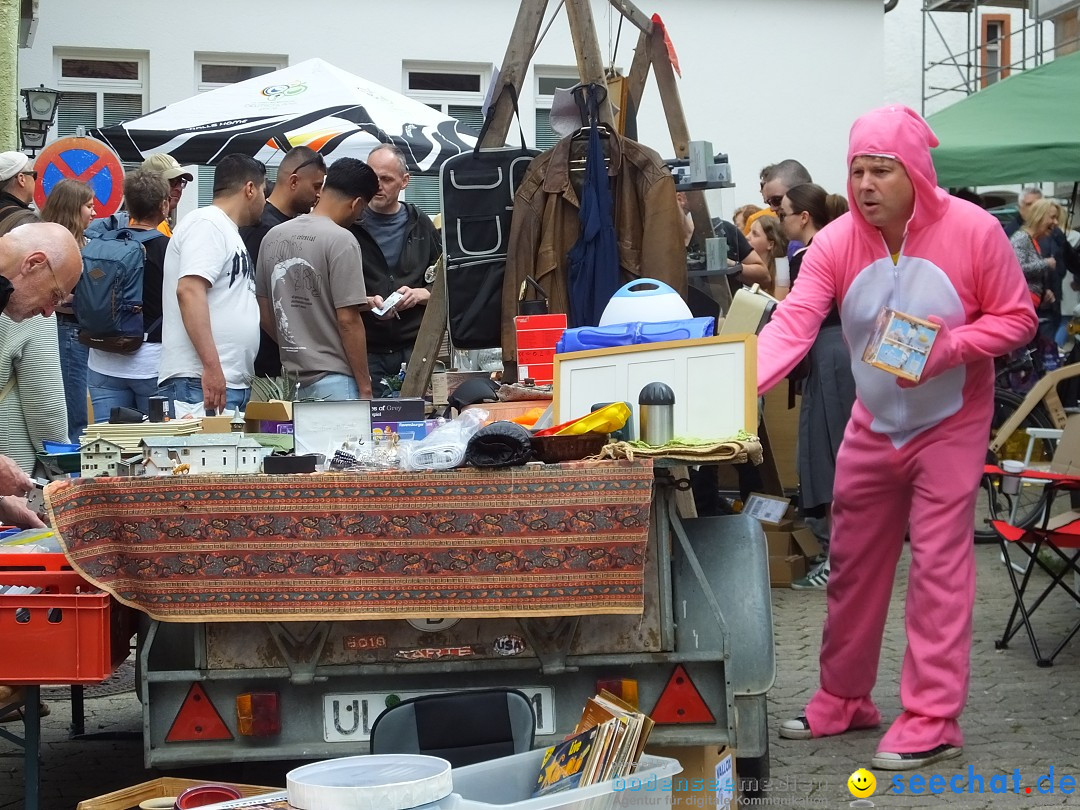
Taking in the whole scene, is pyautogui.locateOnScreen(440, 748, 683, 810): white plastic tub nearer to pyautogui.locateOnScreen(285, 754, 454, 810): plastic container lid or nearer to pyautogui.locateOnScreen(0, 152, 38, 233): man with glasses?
pyautogui.locateOnScreen(285, 754, 454, 810): plastic container lid

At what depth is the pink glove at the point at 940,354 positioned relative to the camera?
14.9 ft

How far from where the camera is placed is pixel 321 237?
6395 millimetres

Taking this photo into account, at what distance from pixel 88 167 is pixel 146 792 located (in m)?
6.07

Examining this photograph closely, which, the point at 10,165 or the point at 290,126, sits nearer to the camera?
the point at 10,165

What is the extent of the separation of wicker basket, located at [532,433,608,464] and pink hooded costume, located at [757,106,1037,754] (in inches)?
38.1

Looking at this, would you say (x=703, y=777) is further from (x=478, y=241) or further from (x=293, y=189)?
(x=293, y=189)

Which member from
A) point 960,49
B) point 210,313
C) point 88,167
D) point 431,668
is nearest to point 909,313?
point 431,668

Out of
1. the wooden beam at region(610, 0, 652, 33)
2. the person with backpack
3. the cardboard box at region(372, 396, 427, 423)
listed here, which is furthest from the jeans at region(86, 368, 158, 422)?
the cardboard box at region(372, 396, 427, 423)

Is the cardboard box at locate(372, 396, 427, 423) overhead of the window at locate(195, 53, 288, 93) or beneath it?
beneath

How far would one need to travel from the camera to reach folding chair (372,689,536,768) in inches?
145

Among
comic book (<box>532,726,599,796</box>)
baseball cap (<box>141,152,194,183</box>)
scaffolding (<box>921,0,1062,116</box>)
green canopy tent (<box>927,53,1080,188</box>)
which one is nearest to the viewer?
comic book (<box>532,726,599,796</box>)

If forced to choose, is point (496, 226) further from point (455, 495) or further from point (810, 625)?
point (455, 495)

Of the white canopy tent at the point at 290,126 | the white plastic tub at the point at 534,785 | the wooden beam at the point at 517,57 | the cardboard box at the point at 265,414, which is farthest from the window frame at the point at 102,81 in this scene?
the white plastic tub at the point at 534,785

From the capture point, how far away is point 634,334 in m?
4.55
